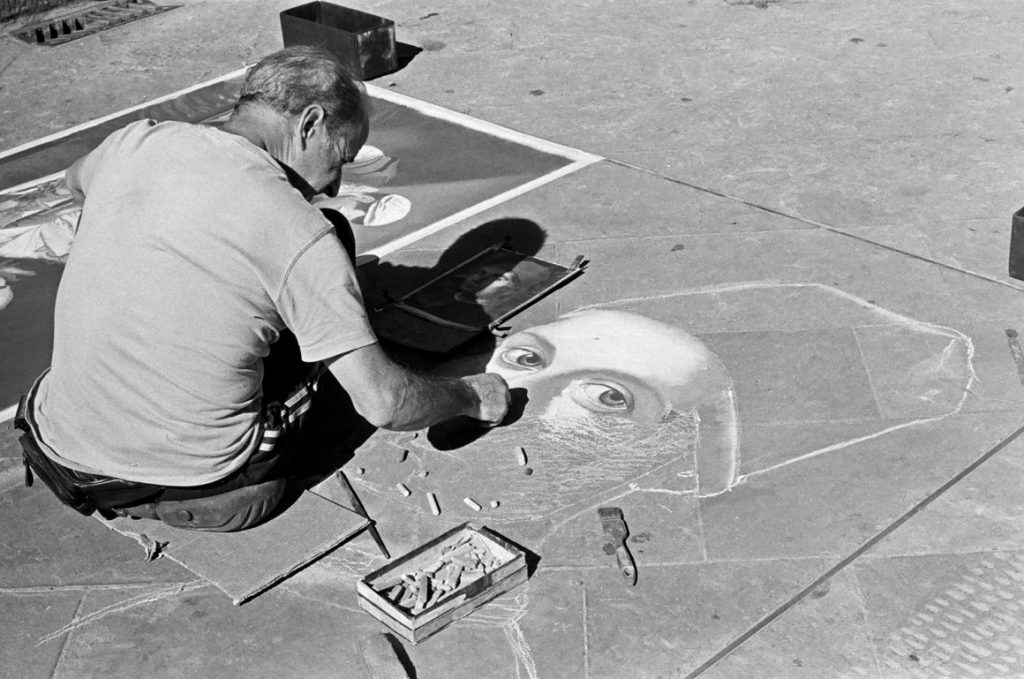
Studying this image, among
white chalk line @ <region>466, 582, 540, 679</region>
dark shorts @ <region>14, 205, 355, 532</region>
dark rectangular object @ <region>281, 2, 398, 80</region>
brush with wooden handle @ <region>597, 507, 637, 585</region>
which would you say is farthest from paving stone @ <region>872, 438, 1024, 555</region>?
dark rectangular object @ <region>281, 2, 398, 80</region>

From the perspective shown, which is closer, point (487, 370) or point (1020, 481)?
point (1020, 481)

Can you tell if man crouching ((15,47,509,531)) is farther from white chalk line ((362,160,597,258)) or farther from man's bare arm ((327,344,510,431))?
white chalk line ((362,160,597,258))

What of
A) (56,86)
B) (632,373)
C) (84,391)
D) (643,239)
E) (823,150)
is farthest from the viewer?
(56,86)

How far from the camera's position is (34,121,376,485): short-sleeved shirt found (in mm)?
3316

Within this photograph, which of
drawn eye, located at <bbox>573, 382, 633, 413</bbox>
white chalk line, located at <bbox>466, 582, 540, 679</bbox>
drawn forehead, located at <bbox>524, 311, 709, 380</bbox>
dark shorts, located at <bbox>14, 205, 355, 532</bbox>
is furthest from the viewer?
drawn forehead, located at <bbox>524, 311, 709, 380</bbox>

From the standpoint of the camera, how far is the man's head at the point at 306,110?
348 centimetres

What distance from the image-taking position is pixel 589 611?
3.52 m

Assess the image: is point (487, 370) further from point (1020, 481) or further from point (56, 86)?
point (56, 86)

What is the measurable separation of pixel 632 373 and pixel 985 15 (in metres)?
4.64

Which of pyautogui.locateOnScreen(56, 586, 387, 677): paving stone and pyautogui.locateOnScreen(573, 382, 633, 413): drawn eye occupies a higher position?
pyautogui.locateOnScreen(573, 382, 633, 413): drawn eye

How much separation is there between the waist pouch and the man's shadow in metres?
0.50

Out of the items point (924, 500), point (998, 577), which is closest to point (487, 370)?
point (924, 500)

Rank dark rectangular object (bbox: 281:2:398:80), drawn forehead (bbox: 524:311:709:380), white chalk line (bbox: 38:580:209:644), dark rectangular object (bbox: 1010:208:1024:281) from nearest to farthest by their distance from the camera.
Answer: white chalk line (bbox: 38:580:209:644)
drawn forehead (bbox: 524:311:709:380)
dark rectangular object (bbox: 1010:208:1024:281)
dark rectangular object (bbox: 281:2:398:80)

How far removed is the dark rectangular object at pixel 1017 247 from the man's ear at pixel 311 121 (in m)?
2.79
